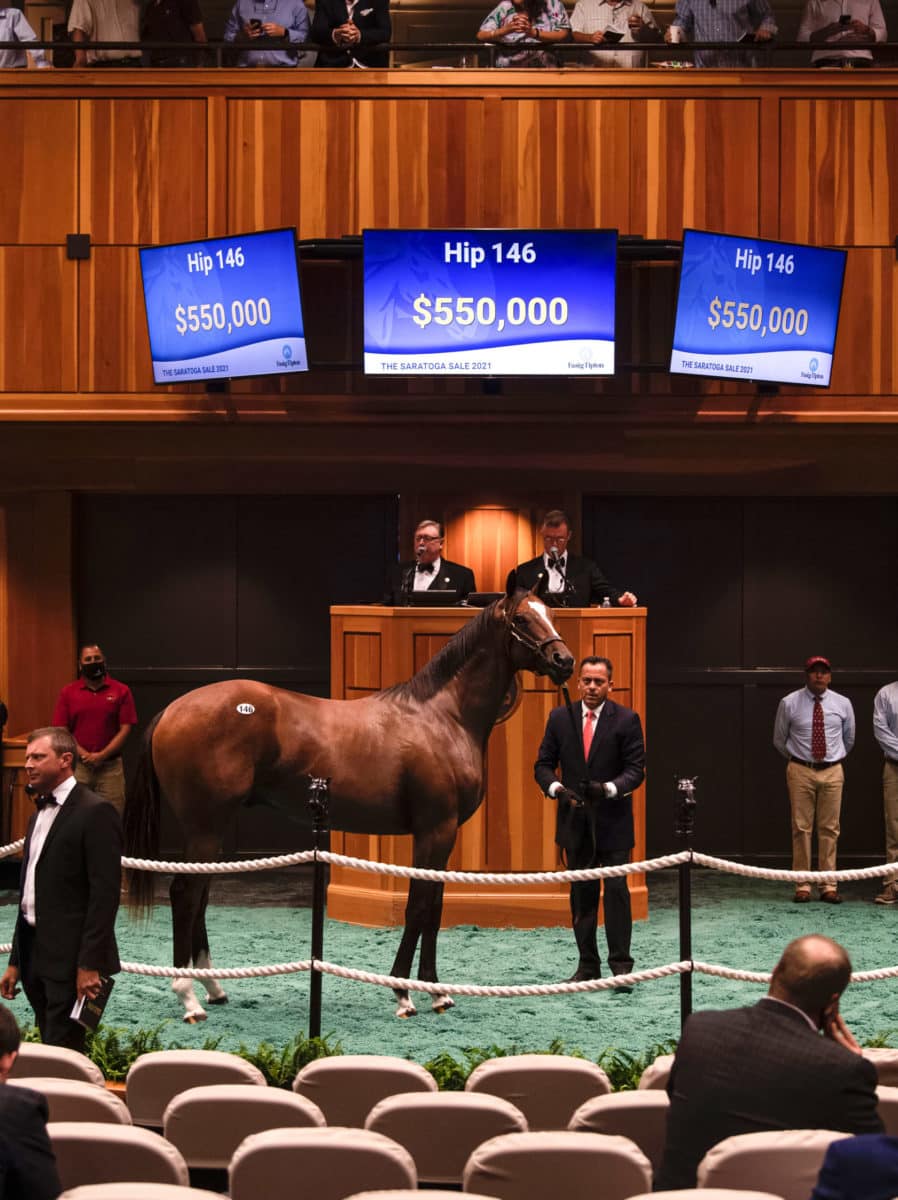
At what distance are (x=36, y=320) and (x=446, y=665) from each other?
4.57 metres

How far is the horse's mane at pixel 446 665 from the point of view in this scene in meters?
7.86

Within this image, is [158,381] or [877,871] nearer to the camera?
[877,871]

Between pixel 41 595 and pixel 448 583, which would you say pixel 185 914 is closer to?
pixel 448 583

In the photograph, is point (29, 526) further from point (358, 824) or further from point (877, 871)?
point (877, 871)

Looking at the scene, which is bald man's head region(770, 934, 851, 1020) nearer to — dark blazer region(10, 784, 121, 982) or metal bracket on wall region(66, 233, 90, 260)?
dark blazer region(10, 784, 121, 982)

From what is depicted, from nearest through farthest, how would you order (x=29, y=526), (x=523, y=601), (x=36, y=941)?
(x=36, y=941) < (x=523, y=601) < (x=29, y=526)

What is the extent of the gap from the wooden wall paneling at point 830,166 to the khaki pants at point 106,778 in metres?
5.88

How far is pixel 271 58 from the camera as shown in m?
10.8

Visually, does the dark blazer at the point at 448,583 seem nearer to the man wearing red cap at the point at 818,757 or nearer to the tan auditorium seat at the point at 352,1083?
the man wearing red cap at the point at 818,757

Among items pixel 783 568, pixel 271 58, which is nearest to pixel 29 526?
pixel 271 58

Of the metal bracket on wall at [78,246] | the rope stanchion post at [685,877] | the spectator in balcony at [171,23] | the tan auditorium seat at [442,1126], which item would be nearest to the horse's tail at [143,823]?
the rope stanchion post at [685,877]

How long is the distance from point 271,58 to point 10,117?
6.06ft

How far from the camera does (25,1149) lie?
2984 mm

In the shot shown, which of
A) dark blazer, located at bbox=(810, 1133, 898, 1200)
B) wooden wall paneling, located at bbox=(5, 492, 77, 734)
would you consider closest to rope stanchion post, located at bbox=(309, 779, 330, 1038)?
dark blazer, located at bbox=(810, 1133, 898, 1200)
